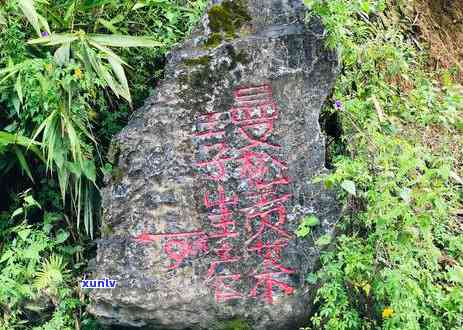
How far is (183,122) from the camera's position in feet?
10.2

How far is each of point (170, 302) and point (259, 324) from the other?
486mm

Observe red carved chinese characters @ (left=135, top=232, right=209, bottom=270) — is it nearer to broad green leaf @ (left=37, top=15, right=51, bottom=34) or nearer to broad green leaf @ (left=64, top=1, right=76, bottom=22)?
broad green leaf @ (left=37, top=15, right=51, bottom=34)

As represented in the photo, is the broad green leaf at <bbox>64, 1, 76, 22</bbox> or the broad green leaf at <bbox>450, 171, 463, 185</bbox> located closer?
the broad green leaf at <bbox>64, 1, 76, 22</bbox>

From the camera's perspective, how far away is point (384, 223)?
2.73 metres

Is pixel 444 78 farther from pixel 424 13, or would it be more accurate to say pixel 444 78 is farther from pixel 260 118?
pixel 260 118

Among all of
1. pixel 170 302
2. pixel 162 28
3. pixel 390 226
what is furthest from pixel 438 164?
pixel 162 28

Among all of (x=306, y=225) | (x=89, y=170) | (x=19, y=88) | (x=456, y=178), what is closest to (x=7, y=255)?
(x=89, y=170)

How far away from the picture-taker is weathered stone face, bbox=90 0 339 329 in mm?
3018

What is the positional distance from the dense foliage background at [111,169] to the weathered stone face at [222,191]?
17 centimetres

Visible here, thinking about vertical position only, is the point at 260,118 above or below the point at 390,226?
above

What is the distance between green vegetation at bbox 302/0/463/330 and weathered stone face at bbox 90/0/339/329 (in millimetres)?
158

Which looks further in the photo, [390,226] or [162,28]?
[162,28]

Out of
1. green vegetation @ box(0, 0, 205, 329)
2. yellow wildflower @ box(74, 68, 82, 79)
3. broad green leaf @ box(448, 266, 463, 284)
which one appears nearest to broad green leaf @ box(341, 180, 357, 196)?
broad green leaf @ box(448, 266, 463, 284)

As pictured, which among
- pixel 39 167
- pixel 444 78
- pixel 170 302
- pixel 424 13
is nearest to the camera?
pixel 170 302
